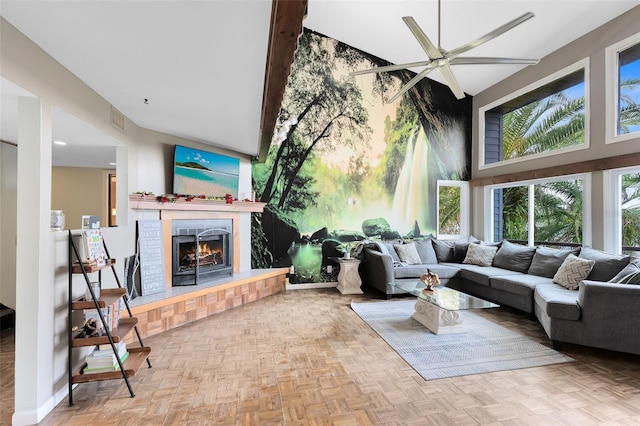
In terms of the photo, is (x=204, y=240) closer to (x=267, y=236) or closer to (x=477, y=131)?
(x=267, y=236)

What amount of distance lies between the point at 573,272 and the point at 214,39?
4.30 meters

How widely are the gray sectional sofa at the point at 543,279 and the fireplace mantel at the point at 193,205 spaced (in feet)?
6.84

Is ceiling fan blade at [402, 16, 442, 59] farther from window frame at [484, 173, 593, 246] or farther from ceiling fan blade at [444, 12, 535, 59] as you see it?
window frame at [484, 173, 593, 246]

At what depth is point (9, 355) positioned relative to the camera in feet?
9.03

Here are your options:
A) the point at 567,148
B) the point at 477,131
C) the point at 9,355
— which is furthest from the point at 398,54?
the point at 9,355

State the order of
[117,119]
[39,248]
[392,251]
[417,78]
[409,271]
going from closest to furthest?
[39,248]
[117,119]
[417,78]
[409,271]
[392,251]

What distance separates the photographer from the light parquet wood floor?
190 cm

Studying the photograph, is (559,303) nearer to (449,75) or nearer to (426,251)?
(449,75)

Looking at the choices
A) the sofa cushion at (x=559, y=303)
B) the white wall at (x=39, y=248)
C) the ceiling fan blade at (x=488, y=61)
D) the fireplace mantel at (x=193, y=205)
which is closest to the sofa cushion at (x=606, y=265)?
the sofa cushion at (x=559, y=303)

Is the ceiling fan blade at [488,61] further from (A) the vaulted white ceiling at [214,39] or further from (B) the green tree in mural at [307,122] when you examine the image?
(B) the green tree in mural at [307,122]

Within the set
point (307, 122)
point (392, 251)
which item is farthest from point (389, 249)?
point (307, 122)

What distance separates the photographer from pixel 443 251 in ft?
18.1

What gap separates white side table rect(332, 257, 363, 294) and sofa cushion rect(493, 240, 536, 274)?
7.25ft

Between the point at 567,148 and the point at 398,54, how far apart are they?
10.2 feet
